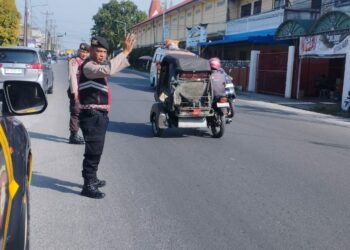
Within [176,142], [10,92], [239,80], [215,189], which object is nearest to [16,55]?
[176,142]

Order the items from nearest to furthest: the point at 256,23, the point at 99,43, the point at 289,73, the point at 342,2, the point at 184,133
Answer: the point at 99,43 < the point at 184,133 < the point at 289,73 < the point at 342,2 < the point at 256,23

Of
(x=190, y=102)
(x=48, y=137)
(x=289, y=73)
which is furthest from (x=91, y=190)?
(x=289, y=73)

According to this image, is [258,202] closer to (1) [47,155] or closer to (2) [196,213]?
(2) [196,213]

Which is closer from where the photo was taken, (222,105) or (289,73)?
(222,105)

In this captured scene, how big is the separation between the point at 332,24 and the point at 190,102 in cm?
1298

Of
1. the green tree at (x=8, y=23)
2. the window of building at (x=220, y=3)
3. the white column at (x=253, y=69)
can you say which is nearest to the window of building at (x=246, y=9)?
the window of building at (x=220, y=3)

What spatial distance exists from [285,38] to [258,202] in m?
20.5

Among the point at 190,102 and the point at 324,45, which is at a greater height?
the point at 324,45

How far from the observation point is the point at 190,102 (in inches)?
408

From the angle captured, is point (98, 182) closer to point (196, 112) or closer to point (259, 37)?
point (196, 112)

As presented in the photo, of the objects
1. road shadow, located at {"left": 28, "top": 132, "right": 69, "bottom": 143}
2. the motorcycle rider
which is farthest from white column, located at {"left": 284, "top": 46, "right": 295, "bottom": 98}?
road shadow, located at {"left": 28, "top": 132, "right": 69, "bottom": 143}

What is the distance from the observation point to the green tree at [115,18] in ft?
298

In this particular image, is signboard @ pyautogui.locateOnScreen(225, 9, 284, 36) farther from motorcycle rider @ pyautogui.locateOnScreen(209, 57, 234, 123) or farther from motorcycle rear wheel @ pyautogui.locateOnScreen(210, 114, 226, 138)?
Answer: motorcycle rear wheel @ pyautogui.locateOnScreen(210, 114, 226, 138)

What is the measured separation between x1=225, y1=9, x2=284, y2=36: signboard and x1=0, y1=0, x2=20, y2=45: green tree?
17.3 meters
